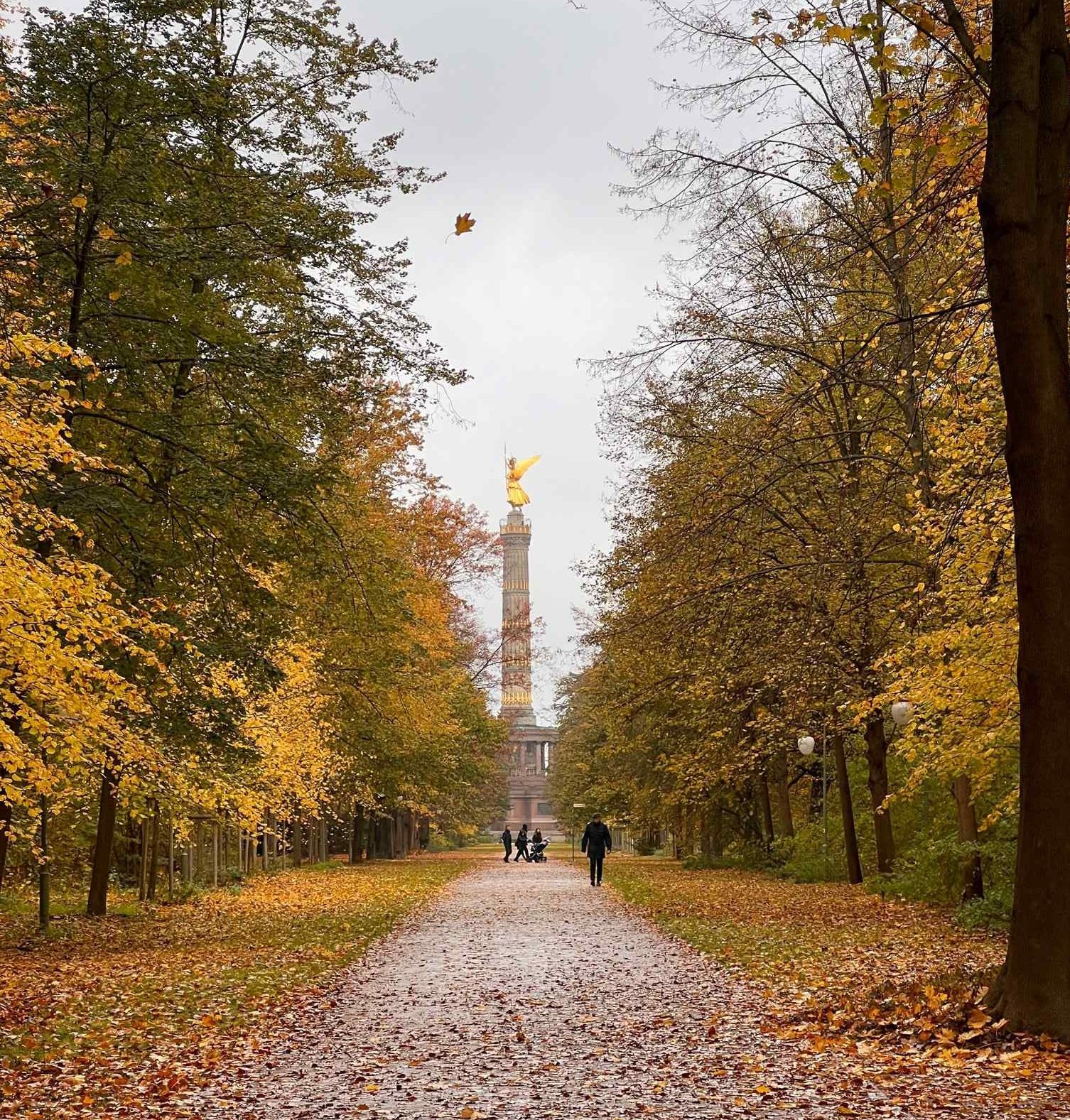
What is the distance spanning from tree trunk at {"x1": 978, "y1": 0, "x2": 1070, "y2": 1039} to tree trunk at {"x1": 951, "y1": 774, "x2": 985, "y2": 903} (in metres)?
8.90

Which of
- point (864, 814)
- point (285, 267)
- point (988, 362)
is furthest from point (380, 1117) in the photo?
point (864, 814)

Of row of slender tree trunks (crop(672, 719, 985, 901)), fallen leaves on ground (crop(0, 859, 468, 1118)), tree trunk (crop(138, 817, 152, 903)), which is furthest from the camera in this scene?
tree trunk (crop(138, 817, 152, 903))

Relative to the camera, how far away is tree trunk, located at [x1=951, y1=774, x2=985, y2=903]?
17203 millimetres

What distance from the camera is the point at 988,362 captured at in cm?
1256

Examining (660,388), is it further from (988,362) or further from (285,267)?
(988,362)

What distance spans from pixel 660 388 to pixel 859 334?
339 cm

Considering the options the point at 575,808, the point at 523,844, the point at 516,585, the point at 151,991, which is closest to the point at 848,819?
the point at 151,991

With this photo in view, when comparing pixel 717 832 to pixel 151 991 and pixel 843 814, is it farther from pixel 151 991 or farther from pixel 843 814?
pixel 151 991

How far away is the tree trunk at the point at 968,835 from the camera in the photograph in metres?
17.2

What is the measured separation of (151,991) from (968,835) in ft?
35.5

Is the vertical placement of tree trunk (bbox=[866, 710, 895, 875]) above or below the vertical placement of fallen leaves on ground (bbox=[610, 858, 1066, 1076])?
above

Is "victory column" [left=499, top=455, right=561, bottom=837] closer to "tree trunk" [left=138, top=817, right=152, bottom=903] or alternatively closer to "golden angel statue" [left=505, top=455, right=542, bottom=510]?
"golden angel statue" [left=505, top=455, right=542, bottom=510]

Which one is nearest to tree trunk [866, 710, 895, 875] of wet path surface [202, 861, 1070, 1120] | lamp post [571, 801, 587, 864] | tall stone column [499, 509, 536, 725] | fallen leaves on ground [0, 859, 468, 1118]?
fallen leaves on ground [0, 859, 468, 1118]

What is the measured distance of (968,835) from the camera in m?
17.8
